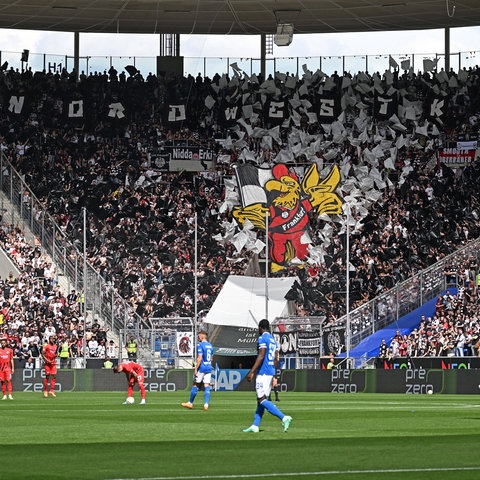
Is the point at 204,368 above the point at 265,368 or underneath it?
underneath

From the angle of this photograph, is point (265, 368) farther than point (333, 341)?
No

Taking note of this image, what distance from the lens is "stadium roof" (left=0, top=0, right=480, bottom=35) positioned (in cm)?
7288

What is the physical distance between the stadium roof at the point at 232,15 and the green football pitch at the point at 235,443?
1636 inches

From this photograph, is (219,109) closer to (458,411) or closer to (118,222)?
(118,222)

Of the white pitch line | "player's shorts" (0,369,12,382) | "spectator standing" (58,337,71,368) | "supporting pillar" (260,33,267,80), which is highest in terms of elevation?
"supporting pillar" (260,33,267,80)

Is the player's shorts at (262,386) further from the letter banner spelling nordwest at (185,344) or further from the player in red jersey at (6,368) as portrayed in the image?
the letter banner spelling nordwest at (185,344)

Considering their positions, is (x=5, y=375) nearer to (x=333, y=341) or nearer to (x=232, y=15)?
(x=333, y=341)

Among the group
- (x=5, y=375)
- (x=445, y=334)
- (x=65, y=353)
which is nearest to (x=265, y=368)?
(x=5, y=375)

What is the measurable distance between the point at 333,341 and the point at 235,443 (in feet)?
120

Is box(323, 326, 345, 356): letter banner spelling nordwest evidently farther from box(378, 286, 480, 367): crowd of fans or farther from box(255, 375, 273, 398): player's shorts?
box(255, 375, 273, 398): player's shorts

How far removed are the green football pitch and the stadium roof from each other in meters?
41.6

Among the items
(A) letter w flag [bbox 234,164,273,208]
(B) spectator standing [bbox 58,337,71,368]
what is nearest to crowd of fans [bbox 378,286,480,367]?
(A) letter w flag [bbox 234,164,273,208]

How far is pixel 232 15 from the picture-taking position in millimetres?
76500

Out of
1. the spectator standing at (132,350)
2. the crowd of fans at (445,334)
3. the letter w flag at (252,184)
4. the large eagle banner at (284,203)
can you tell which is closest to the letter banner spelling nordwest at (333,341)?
the crowd of fans at (445,334)
